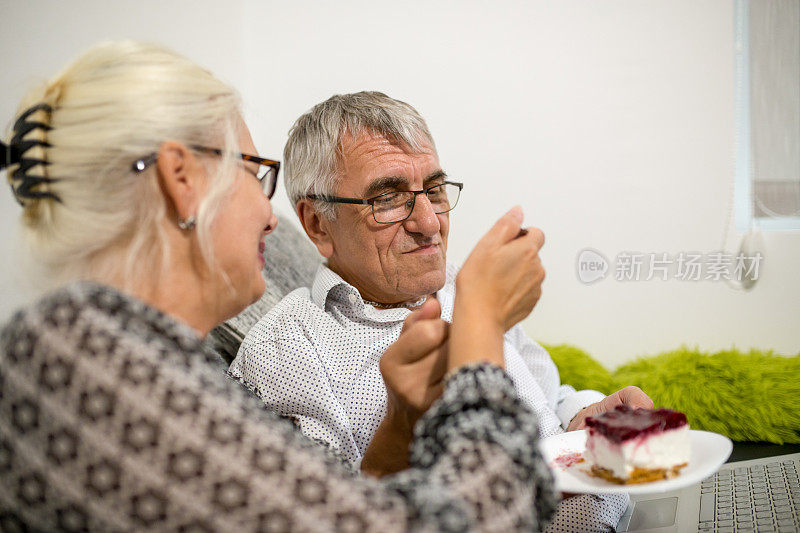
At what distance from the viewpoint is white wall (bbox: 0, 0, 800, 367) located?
2.50 m

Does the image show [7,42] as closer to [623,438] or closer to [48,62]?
[48,62]

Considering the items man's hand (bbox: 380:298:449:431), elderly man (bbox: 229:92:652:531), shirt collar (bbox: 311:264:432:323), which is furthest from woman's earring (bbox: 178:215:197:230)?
shirt collar (bbox: 311:264:432:323)

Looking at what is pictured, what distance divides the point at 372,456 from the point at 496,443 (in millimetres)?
529

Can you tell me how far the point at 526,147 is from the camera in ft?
8.91

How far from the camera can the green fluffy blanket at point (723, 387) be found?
1969mm

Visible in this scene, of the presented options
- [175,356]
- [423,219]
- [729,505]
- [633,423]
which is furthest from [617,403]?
[175,356]

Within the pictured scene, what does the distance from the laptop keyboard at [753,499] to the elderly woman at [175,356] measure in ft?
1.84

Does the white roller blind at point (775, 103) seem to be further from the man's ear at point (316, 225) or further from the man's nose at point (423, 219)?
the man's ear at point (316, 225)

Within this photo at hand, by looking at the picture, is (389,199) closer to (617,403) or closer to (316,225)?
(316,225)

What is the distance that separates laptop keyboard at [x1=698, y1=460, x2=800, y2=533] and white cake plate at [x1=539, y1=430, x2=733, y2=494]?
19cm

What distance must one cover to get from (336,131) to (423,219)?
31 cm

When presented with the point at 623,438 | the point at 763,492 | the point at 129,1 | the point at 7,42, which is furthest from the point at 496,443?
the point at 129,1

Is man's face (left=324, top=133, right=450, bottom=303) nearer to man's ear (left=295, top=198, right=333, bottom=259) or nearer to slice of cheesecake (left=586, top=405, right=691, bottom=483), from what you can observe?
man's ear (left=295, top=198, right=333, bottom=259)

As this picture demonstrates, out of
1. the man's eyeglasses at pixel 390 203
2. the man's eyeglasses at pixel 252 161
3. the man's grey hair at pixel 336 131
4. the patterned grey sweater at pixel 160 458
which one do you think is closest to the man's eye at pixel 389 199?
the man's eyeglasses at pixel 390 203
